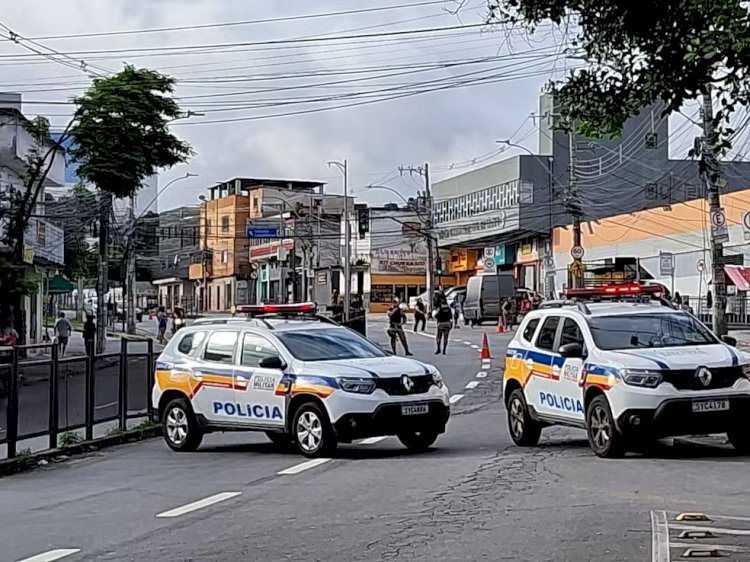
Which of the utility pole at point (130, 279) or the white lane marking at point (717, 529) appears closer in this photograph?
the white lane marking at point (717, 529)

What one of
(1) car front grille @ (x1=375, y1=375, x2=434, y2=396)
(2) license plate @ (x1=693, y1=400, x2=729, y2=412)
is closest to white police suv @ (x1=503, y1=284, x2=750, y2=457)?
(2) license plate @ (x1=693, y1=400, x2=729, y2=412)

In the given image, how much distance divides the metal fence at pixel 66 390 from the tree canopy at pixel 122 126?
16934 millimetres

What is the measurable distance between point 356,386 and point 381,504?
3.85 meters

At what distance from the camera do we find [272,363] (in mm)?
15992

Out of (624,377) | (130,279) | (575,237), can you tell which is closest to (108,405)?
(624,377)

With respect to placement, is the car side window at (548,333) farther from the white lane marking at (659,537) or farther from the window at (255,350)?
the white lane marking at (659,537)

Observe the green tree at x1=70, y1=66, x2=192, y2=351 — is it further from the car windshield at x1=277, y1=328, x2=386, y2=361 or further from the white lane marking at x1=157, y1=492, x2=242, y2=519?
the white lane marking at x1=157, y1=492, x2=242, y2=519

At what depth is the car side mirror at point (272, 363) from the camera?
15.9 meters

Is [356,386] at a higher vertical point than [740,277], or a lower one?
lower

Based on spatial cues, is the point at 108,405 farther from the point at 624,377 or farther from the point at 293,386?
the point at 624,377

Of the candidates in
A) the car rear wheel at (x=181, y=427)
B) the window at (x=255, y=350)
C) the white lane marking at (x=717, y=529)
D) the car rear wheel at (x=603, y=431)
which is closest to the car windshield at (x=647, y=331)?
the car rear wheel at (x=603, y=431)

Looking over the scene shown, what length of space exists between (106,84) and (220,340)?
70.6 feet

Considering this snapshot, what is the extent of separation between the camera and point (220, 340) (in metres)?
17.0

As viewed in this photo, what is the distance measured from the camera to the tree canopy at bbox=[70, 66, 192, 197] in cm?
3669
